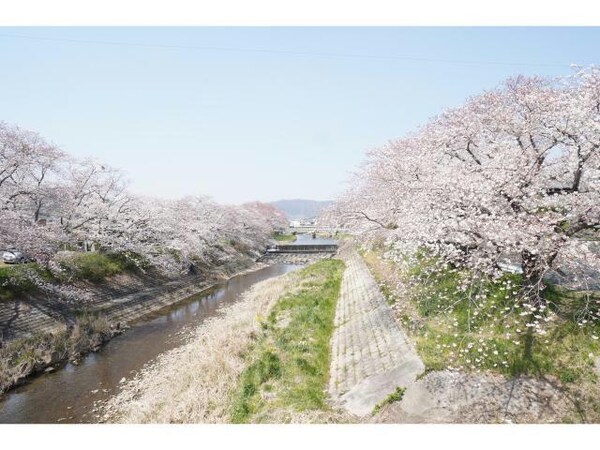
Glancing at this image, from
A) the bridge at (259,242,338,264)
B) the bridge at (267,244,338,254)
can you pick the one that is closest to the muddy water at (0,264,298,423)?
the bridge at (259,242,338,264)

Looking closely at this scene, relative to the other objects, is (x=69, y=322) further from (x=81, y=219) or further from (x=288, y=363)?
(x=288, y=363)

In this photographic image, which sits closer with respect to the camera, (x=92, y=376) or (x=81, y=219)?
(x=92, y=376)

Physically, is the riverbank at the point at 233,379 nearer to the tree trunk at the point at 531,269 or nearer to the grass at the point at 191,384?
the grass at the point at 191,384

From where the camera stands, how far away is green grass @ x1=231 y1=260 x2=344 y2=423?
890cm

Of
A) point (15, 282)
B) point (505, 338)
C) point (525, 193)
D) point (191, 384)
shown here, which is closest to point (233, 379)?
point (191, 384)

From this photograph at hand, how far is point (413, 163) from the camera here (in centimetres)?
1529

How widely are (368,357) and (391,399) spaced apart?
2.76 m

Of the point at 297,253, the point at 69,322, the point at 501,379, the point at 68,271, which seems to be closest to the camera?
the point at 501,379

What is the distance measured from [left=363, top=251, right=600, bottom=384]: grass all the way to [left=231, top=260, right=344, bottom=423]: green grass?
281 cm

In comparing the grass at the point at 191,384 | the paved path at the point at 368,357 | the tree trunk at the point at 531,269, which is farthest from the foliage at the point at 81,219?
the tree trunk at the point at 531,269

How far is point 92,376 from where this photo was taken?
14156mm

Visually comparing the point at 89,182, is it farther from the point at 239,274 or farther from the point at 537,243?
A: the point at 537,243

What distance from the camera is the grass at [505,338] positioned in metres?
7.93

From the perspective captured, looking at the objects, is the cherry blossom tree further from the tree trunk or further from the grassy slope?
the grassy slope
